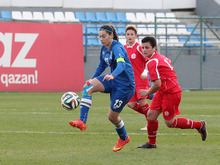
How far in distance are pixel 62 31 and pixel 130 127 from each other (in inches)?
450

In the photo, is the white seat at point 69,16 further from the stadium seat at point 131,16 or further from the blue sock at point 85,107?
the blue sock at point 85,107

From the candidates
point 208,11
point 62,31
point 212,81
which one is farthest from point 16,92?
point 208,11

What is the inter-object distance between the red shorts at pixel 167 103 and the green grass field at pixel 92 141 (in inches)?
21.8

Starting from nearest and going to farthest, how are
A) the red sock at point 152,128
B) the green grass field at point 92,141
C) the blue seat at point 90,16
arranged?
1. the green grass field at point 92,141
2. the red sock at point 152,128
3. the blue seat at point 90,16

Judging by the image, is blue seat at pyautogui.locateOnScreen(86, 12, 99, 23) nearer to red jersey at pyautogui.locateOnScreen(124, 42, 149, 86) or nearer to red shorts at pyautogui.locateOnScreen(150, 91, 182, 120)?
red jersey at pyautogui.locateOnScreen(124, 42, 149, 86)

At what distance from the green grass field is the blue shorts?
0.67 meters

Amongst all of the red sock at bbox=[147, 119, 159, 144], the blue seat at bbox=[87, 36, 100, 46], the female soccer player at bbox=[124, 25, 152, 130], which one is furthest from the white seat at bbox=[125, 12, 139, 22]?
the red sock at bbox=[147, 119, 159, 144]

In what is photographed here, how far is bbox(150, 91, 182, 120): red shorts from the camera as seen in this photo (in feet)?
22.9

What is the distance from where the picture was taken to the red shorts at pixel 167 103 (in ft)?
22.9

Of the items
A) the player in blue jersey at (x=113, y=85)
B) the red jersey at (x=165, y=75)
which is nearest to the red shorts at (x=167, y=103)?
the red jersey at (x=165, y=75)

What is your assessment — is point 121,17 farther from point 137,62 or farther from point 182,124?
point 182,124

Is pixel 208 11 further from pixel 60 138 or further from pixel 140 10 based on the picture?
pixel 60 138

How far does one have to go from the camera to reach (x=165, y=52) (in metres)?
23.9

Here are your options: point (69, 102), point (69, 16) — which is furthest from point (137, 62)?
point (69, 16)
